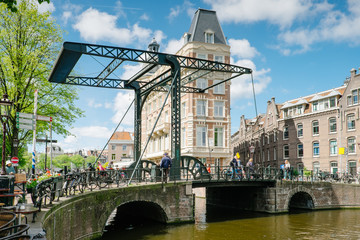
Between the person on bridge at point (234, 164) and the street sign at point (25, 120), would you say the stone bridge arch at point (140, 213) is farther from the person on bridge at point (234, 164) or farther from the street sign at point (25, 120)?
the street sign at point (25, 120)

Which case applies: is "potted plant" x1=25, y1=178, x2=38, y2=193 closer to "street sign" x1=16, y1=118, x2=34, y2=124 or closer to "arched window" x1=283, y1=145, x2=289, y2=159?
"street sign" x1=16, y1=118, x2=34, y2=124

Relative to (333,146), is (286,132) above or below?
above

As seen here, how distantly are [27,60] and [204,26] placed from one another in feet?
71.9

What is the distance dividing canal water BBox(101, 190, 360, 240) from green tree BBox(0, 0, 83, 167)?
26.0 feet

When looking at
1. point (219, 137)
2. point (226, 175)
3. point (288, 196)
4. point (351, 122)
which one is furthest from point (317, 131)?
point (226, 175)

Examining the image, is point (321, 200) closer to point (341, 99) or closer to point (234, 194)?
point (234, 194)

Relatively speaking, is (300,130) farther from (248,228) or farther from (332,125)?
(248,228)

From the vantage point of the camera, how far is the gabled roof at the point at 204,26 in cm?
3566

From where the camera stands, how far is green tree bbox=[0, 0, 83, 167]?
18.6 m

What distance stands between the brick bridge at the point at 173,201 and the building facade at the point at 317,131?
25.6 ft

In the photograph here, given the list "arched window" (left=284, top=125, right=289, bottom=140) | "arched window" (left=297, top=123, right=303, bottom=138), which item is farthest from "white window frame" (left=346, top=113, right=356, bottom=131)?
"arched window" (left=284, top=125, right=289, bottom=140)

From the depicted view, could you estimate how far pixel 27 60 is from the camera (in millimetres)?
18797

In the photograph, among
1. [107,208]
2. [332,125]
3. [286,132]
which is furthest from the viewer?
[286,132]

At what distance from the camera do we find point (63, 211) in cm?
1055
